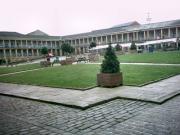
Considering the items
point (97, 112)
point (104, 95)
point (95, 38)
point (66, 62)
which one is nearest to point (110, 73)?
point (104, 95)

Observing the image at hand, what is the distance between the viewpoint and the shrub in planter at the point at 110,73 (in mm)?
10125

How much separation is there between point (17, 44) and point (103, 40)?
1128 inches

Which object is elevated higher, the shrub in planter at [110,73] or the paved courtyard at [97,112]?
the shrub in planter at [110,73]

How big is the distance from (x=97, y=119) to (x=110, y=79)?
13.6 feet

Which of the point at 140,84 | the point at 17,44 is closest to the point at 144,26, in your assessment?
the point at 17,44

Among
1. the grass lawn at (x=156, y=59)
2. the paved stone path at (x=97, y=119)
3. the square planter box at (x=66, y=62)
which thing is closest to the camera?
the paved stone path at (x=97, y=119)

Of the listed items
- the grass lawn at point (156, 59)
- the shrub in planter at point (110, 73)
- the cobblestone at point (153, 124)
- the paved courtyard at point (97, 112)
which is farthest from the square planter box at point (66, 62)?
the cobblestone at point (153, 124)

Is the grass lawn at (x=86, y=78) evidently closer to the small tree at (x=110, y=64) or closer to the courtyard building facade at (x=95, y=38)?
the small tree at (x=110, y=64)

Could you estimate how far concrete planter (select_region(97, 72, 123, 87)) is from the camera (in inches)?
397

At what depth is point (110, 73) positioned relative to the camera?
10352mm

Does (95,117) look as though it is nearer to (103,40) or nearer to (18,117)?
(18,117)

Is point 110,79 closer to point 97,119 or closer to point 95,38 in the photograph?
point 97,119

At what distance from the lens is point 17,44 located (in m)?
79.7

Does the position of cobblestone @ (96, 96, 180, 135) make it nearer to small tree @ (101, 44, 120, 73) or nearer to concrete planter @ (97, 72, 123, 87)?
concrete planter @ (97, 72, 123, 87)
